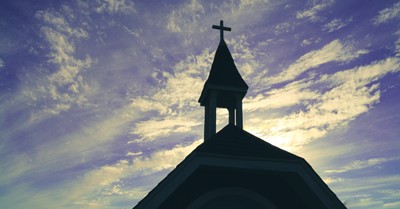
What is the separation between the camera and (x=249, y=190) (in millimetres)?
9125

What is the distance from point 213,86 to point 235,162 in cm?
404

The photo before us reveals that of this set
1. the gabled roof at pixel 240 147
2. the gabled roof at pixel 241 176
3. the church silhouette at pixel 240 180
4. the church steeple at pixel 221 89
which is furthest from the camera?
the church steeple at pixel 221 89

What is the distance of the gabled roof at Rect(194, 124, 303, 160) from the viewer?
26.7ft

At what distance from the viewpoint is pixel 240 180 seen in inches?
361

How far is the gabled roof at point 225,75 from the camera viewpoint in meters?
11.5

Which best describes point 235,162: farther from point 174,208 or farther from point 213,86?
point 213,86

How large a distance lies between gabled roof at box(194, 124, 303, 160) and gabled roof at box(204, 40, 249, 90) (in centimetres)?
239

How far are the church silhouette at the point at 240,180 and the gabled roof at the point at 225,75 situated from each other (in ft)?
6.84

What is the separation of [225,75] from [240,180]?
4.26m

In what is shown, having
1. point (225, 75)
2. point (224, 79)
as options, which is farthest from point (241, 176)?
point (225, 75)

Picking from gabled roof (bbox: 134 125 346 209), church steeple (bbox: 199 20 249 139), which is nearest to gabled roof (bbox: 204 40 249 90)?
church steeple (bbox: 199 20 249 139)

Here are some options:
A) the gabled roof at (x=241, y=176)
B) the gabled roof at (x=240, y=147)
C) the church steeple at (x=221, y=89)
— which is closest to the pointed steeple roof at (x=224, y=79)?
the church steeple at (x=221, y=89)

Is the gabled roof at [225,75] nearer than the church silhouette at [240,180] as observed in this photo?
No

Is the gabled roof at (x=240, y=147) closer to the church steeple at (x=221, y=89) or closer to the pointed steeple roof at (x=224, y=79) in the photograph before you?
the church steeple at (x=221, y=89)
